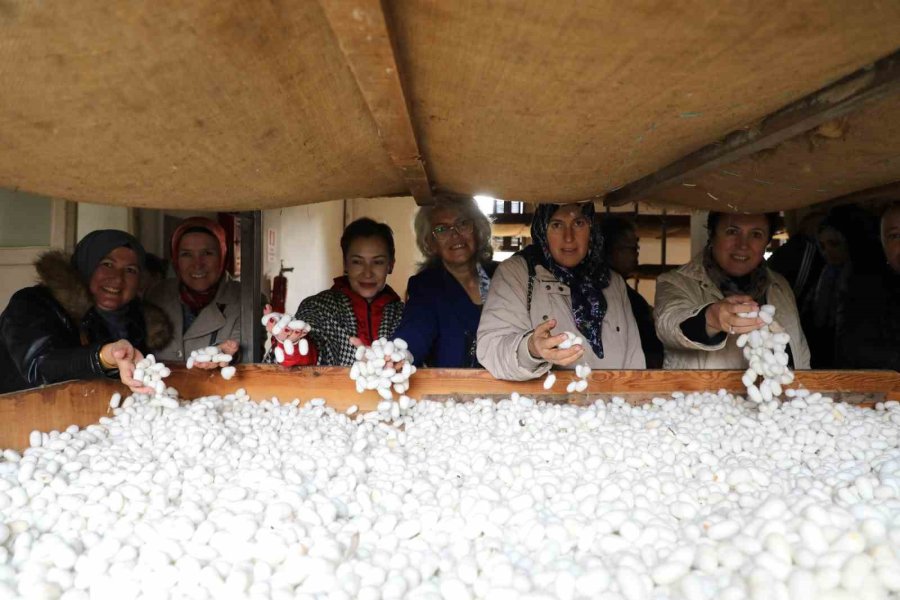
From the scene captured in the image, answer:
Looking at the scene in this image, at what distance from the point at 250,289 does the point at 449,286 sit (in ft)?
2.20

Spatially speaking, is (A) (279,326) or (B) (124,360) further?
(A) (279,326)

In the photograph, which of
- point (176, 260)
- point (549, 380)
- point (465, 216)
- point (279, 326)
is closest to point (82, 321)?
point (176, 260)

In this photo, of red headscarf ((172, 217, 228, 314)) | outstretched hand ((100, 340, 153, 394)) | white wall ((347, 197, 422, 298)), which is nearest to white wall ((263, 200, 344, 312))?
white wall ((347, 197, 422, 298))

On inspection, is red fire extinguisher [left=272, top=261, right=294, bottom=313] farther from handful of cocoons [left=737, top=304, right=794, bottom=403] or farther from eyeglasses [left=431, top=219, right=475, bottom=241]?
handful of cocoons [left=737, top=304, right=794, bottom=403]

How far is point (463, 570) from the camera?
30.7 inches

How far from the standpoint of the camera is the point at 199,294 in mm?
2139

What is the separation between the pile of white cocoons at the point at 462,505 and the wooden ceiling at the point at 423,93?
0.60 meters

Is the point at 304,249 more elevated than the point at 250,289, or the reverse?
the point at 304,249

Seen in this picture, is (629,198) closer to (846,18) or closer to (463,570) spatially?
(846,18)

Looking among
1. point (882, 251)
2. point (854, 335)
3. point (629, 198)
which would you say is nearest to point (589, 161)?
point (629, 198)

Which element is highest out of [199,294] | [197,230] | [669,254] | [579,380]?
[669,254]

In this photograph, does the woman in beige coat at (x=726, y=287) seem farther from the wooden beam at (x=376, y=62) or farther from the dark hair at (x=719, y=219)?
the wooden beam at (x=376, y=62)

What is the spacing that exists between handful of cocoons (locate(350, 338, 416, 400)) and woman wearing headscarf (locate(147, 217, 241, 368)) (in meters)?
0.68

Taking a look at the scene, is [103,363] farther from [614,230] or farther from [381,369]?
[614,230]
